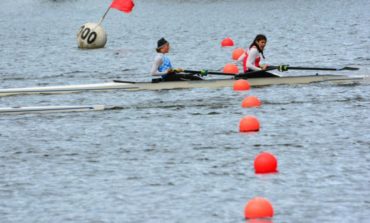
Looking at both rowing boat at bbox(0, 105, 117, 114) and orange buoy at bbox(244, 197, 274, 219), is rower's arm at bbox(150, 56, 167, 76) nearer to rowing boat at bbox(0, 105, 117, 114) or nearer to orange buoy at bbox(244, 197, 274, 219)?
rowing boat at bbox(0, 105, 117, 114)

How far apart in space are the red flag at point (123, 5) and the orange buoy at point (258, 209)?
2811 cm

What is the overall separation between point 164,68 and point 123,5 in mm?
16292

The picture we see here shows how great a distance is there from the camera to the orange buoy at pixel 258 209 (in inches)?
543

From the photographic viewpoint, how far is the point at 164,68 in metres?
26.9

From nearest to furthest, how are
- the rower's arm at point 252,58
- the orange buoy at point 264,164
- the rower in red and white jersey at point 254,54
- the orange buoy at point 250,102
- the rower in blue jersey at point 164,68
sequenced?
the orange buoy at point 264,164 → the orange buoy at point 250,102 → the rower in red and white jersey at point 254,54 → the rower's arm at point 252,58 → the rower in blue jersey at point 164,68

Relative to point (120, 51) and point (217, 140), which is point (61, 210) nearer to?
point (217, 140)

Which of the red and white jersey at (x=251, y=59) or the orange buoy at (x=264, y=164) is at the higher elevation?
the red and white jersey at (x=251, y=59)

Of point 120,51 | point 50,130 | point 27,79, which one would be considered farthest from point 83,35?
point 50,130

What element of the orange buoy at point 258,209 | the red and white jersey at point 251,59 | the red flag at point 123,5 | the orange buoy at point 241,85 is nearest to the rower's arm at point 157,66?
the orange buoy at point 241,85

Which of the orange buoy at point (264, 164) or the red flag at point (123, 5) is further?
the red flag at point (123, 5)

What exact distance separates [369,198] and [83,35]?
30251 millimetres

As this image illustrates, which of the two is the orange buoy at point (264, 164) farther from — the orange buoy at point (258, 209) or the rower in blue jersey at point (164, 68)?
the rower in blue jersey at point (164, 68)

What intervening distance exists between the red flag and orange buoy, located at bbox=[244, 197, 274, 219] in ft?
92.2

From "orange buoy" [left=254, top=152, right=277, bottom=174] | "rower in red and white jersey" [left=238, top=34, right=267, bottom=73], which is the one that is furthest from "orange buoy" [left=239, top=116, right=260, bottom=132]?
"rower in red and white jersey" [left=238, top=34, right=267, bottom=73]
